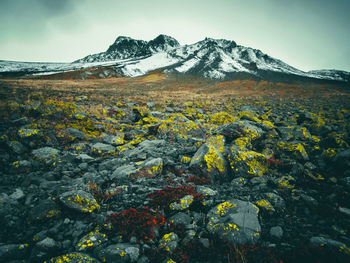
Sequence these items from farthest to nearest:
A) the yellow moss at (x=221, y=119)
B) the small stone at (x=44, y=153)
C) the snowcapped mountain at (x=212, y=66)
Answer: the snowcapped mountain at (x=212, y=66) < the yellow moss at (x=221, y=119) < the small stone at (x=44, y=153)

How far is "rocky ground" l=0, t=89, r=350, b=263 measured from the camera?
3629 mm

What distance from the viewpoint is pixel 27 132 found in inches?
318

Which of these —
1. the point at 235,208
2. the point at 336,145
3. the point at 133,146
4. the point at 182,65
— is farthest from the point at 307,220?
the point at 182,65

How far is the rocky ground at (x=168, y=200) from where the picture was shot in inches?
143

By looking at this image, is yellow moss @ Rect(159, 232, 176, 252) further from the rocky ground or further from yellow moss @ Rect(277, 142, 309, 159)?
yellow moss @ Rect(277, 142, 309, 159)

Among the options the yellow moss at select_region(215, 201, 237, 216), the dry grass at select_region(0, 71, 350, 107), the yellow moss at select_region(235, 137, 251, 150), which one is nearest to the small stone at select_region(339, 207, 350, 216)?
the yellow moss at select_region(215, 201, 237, 216)

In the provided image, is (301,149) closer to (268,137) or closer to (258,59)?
(268,137)

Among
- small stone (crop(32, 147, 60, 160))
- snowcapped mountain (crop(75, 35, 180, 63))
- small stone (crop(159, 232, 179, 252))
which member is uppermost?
snowcapped mountain (crop(75, 35, 180, 63))

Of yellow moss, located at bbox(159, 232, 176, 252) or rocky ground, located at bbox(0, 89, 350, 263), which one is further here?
yellow moss, located at bbox(159, 232, 176, 252)

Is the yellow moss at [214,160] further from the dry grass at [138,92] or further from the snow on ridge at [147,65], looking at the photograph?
the snow on ridge at [147,65]

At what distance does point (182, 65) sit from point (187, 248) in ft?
343

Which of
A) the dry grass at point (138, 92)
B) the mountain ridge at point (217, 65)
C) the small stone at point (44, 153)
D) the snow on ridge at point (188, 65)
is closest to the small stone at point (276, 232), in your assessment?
the small stone at point (44, 153)

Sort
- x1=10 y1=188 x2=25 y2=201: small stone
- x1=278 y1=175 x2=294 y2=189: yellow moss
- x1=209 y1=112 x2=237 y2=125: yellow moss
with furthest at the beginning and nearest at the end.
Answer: x1=209 y1=112 x2=237 y2=125: yellow moss → x1=278 y1=175 x2=294 y2=189: yellow moss → x1=10 y1=188 x2=25 y2=201: small stone

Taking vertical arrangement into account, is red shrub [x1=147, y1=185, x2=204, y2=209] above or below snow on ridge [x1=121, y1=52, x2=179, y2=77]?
below
